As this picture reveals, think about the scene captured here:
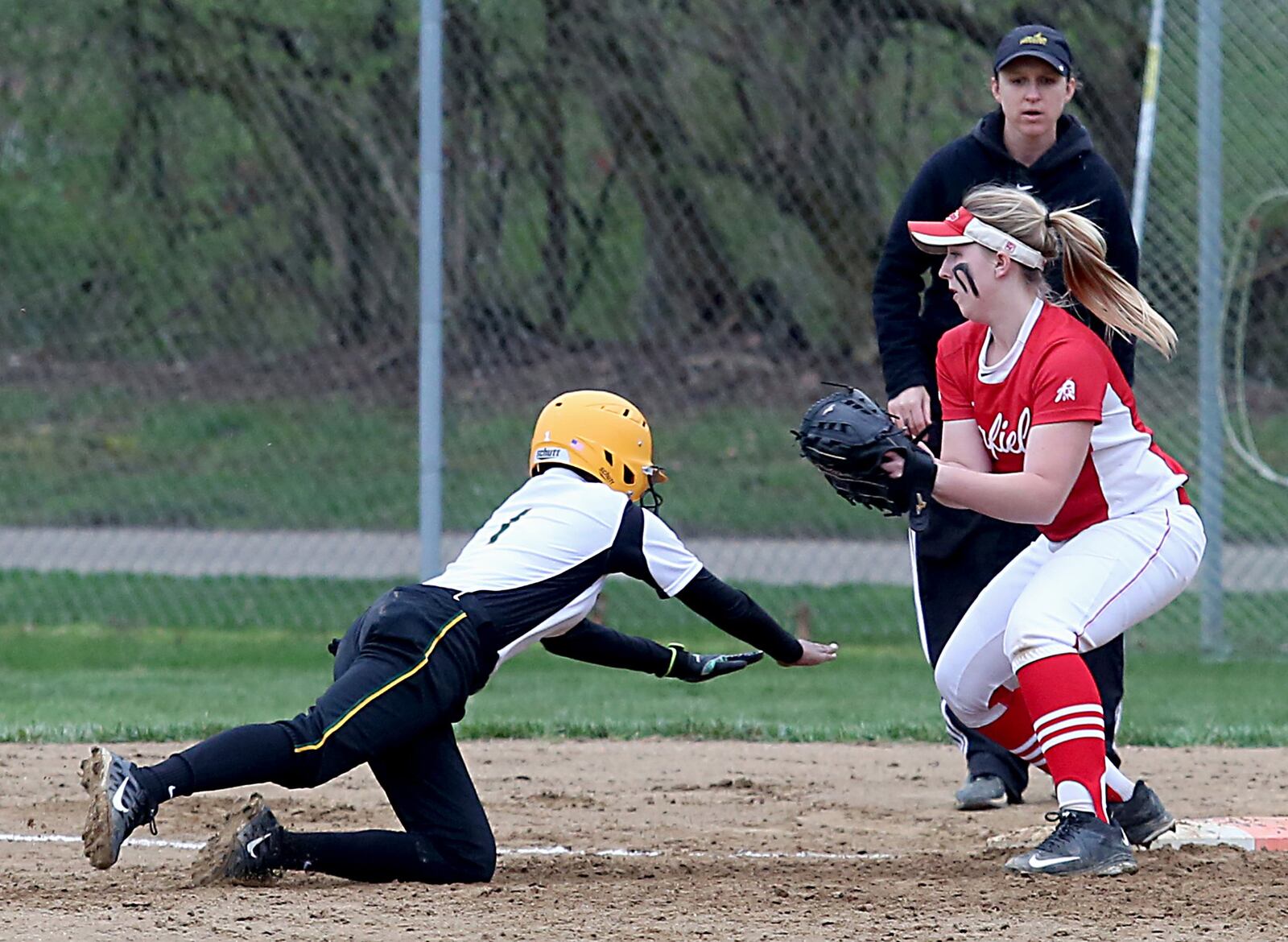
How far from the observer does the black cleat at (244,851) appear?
13.8 feet

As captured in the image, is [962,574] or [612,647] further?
[962,574]

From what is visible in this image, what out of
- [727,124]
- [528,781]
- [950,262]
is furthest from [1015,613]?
[727,124]

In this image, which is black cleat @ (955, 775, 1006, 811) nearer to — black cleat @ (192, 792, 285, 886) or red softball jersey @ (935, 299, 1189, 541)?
red softball jersey @ (935, 299, 1189, 541)

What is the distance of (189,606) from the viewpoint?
10.0 m

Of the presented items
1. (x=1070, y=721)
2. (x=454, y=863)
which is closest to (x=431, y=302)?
(x=454, y=863)

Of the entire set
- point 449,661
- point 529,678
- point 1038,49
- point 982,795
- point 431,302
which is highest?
point 1038,49

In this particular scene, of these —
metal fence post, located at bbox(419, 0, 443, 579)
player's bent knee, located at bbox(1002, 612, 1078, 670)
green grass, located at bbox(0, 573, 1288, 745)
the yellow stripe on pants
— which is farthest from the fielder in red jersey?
metal fence post, located at bbox(419, 0, 443, 579)

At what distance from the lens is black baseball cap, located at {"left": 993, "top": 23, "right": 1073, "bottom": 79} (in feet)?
17.2

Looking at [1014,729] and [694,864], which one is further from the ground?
[1014,729]

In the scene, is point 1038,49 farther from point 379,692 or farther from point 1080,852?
point 379,692

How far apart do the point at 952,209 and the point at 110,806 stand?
3.04 metres

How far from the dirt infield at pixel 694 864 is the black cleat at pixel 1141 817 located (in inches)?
2.0

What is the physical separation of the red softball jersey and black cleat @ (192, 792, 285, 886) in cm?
196

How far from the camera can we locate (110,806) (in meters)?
3.96
